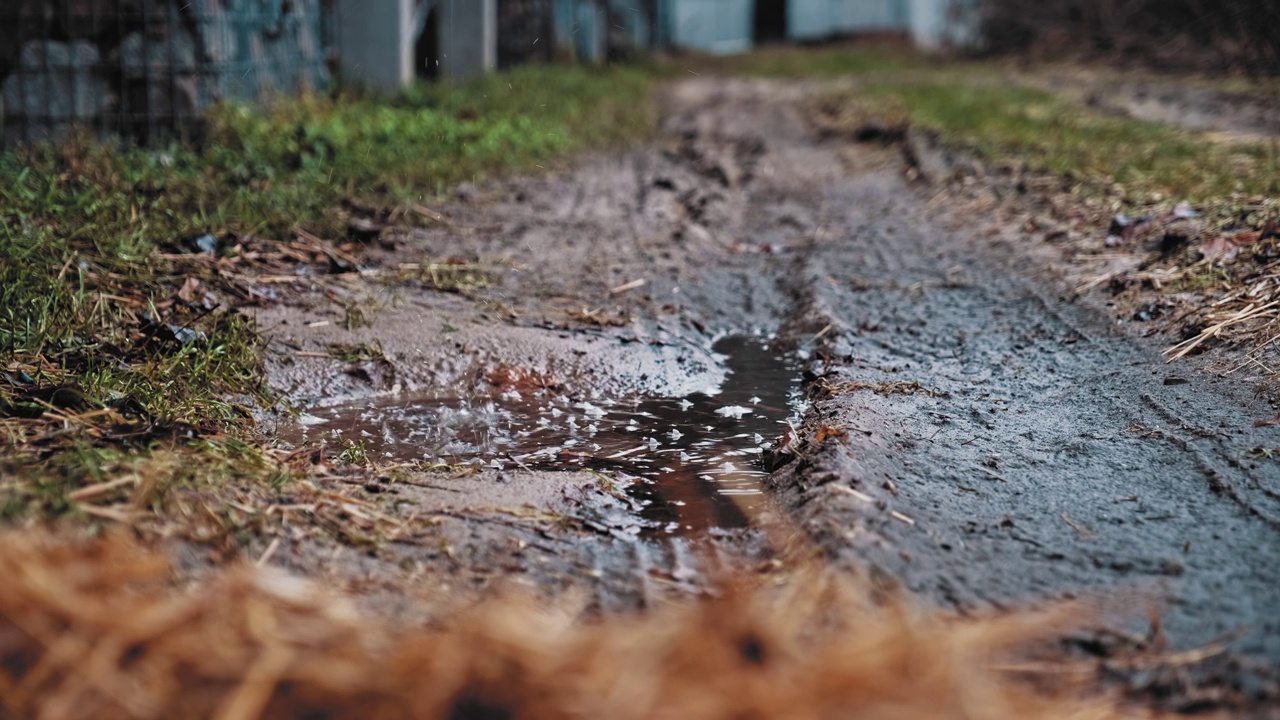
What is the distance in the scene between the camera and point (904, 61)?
14414mm

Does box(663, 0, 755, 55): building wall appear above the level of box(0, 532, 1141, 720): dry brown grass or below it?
above

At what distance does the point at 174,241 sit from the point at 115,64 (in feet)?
7.09

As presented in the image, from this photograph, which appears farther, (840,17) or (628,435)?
(840,17)

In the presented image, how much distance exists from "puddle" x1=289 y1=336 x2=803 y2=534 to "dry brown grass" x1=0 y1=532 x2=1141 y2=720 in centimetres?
103

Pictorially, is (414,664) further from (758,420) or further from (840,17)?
(840,17)

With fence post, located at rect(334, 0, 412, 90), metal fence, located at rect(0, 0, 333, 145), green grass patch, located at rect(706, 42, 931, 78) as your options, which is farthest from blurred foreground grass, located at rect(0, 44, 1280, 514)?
green grass patch, located at rect(706, 42, 931, 78)

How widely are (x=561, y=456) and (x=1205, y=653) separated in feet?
5.23

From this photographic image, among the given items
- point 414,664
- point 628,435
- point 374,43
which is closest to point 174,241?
point 628,435

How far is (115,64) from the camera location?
5707 millimetres

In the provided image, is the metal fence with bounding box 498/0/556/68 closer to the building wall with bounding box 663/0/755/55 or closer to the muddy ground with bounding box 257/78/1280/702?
the building wall with bounding box 663/0/755/55

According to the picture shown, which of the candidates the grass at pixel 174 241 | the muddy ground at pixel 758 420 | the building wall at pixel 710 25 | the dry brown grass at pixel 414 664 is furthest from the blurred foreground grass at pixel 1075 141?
the building wall at pixel 710 25

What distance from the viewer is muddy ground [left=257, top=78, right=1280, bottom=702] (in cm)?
222

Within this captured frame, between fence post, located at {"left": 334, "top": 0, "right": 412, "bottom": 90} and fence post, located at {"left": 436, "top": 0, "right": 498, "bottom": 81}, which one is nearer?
fence post, located at {"left": 334, "top": 0, "right": 412, "bottom": 90}

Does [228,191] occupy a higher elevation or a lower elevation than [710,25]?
lower
